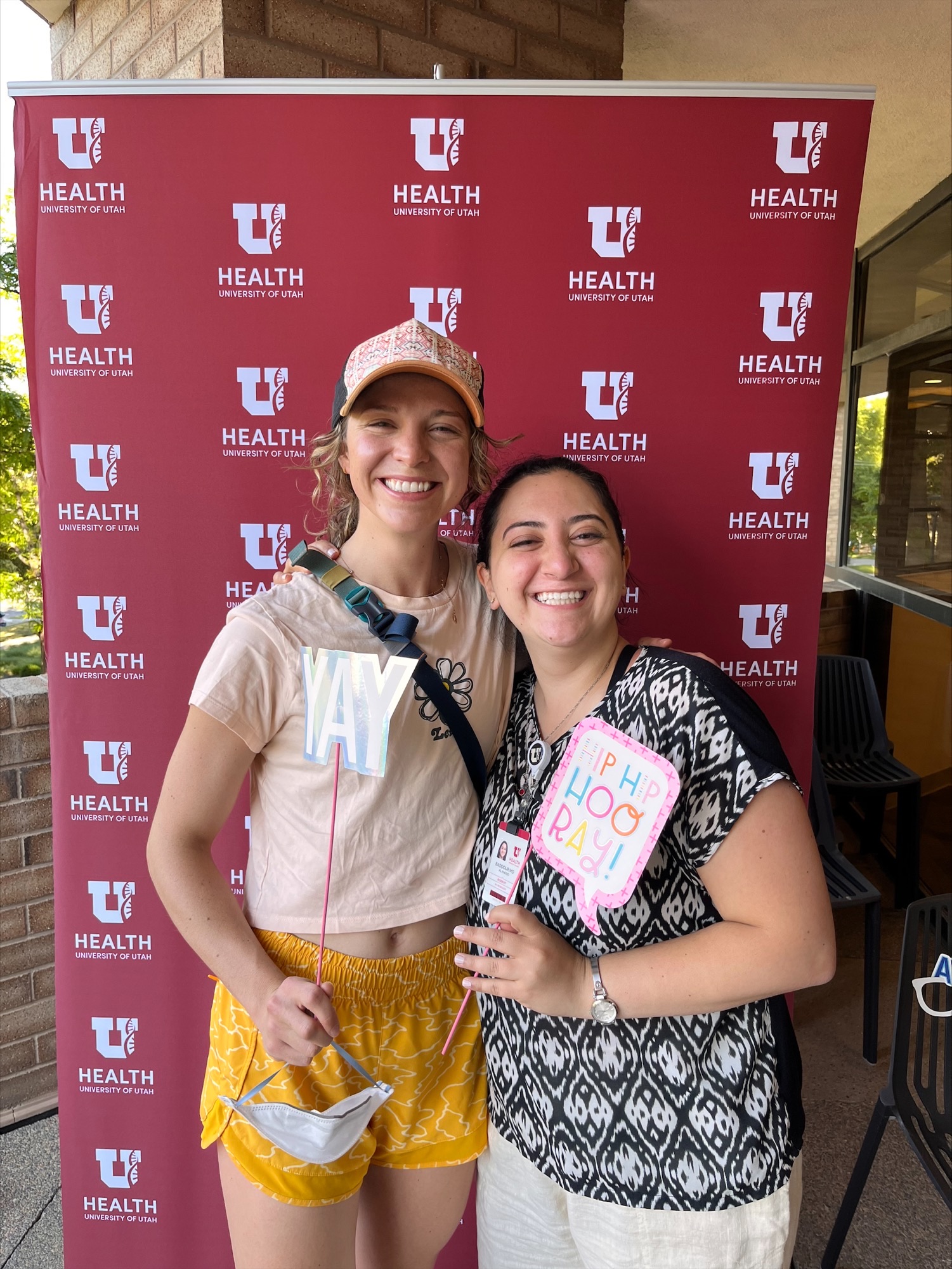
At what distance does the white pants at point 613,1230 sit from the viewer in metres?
1.07

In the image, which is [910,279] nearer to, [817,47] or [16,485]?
[817,47]

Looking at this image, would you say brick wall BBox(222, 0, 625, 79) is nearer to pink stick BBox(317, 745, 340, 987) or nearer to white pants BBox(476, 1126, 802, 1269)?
pink stick BBox(317, 745, 340, 987)

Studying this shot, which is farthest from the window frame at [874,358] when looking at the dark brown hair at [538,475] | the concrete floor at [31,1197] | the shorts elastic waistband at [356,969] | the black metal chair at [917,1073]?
the concrete floor at [31,1197]

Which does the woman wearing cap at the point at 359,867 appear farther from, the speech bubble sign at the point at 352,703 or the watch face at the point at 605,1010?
the watch face at the point at 605,1010

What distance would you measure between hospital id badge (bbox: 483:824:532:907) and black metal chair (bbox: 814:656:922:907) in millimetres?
2831

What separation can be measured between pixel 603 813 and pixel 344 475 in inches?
28.3

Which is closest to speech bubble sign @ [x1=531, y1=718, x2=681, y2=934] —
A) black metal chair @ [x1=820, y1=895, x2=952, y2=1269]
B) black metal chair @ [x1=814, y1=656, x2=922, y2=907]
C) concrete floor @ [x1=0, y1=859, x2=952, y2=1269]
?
black metal chair @ [x1=820, y1=895, x2=952, y2=1269]

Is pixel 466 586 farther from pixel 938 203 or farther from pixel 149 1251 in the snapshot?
pixel 938 203

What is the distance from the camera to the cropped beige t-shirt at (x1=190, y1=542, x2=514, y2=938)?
45.4 inches

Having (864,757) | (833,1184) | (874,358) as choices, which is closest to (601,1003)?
(833,1184)

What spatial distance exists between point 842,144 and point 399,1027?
5.93 feet

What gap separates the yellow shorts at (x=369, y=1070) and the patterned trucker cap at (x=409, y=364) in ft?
2.69

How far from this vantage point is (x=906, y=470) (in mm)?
4422

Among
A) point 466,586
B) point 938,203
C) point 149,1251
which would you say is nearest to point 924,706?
point 938,203
